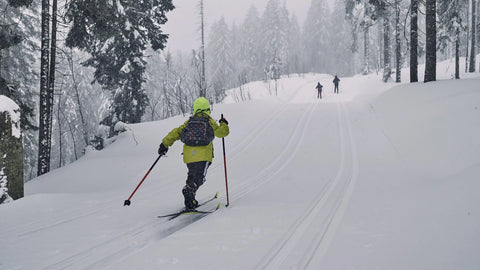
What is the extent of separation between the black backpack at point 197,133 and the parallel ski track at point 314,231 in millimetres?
2056

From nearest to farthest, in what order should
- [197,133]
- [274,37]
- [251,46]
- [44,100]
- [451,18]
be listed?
1. [197,133]
2. [44,100]
3. [451,18]
4. [274,37]
5. [251,46]

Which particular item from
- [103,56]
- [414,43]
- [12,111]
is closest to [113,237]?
[12,111]

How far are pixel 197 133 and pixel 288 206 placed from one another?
6.61 feet

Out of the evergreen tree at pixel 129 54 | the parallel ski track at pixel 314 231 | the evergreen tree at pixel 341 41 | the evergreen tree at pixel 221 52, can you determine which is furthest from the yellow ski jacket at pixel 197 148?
the evergreen tree at pixel 341 41

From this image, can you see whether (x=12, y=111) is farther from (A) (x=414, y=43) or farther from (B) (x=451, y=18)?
(B) (x=451, y=18)

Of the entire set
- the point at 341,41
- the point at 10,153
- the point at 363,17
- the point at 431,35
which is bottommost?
the point at 10,153

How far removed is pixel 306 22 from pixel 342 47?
13.3 meters

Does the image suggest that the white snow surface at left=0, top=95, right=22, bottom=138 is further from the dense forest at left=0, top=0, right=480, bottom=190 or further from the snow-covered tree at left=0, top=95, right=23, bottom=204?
the dense forest at left=0, top=0, right=480, bottom=190

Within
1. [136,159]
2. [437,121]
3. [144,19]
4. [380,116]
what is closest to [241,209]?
[136,159]

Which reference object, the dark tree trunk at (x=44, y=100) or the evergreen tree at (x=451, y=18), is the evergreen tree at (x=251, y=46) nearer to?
the evergreen tree at (x=451, y=18)

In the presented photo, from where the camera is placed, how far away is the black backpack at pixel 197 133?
5293 mm

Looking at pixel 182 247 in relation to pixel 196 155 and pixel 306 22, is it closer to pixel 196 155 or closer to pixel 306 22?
pixel 196 155

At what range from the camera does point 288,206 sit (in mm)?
5316

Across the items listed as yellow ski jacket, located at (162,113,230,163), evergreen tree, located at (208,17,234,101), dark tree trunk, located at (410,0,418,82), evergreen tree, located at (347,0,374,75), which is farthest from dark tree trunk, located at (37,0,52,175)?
evergreen tree, located at (208,17,234,101)
